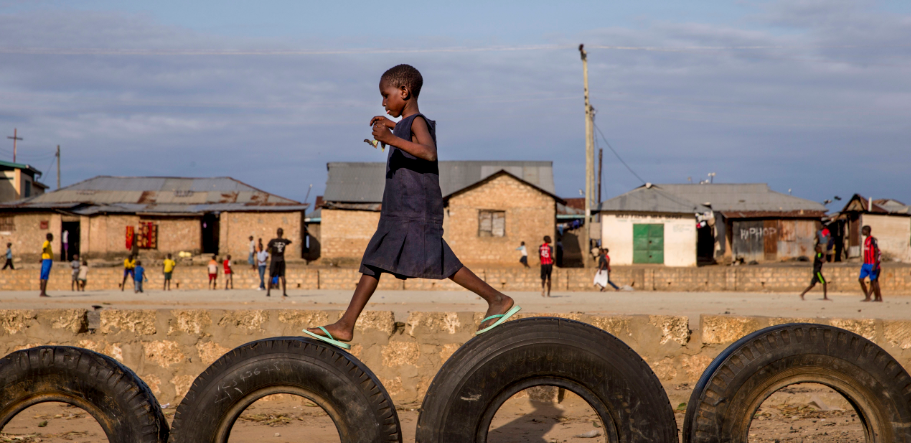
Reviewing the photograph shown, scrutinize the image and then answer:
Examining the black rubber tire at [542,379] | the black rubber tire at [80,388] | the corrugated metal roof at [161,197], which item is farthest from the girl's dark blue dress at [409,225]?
the corrugated metal roof at [161,197]

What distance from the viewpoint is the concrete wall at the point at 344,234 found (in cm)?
3650

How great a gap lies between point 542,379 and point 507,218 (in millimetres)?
31222

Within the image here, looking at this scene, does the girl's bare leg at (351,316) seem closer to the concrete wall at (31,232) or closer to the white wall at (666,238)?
the white wall at (666,238)

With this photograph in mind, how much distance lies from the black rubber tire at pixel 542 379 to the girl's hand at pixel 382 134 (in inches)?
43.5

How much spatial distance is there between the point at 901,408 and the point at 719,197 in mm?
41735

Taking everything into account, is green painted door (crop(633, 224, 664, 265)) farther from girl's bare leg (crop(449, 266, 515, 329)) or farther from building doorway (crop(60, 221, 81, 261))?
girl's bare leg (crop(449, 266, 515, 329))

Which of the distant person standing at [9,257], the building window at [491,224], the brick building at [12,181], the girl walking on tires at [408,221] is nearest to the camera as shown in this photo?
the girl walking on tires at [408,221]

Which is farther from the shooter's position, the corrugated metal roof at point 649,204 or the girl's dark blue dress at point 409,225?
the corrugated metal roof at point 649,204

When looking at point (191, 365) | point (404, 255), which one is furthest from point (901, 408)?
point (191, 365)

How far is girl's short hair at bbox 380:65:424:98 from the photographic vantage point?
380cm

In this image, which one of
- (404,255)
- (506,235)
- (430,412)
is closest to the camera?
(430,412)

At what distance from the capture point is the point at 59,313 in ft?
22.3

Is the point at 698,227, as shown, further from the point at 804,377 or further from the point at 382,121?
the point at 382,121

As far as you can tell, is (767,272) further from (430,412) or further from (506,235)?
(430,412)
